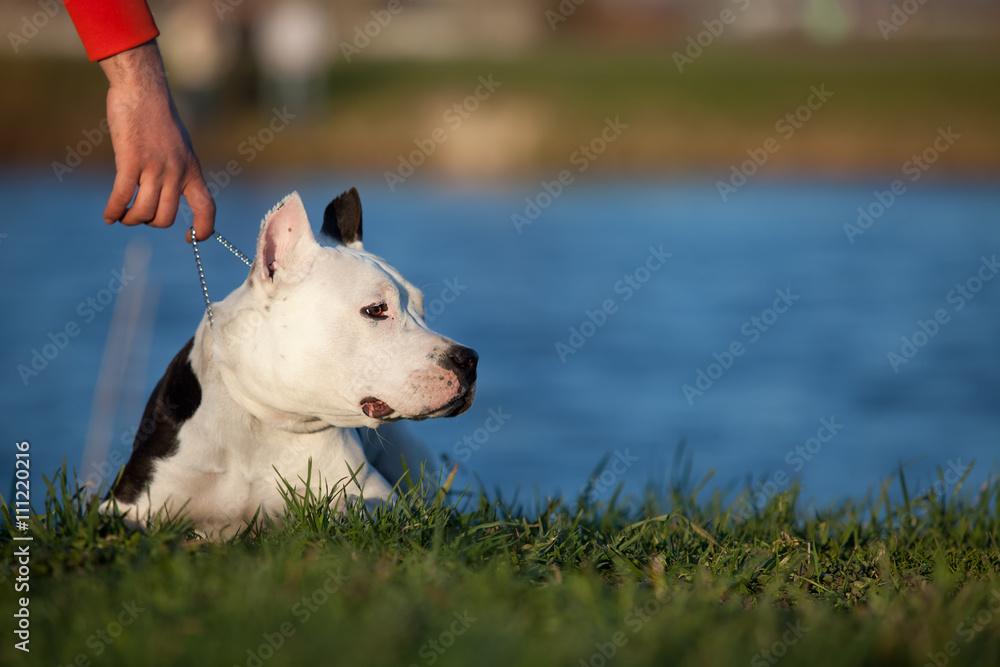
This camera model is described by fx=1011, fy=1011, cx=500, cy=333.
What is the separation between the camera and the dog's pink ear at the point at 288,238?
3.92m

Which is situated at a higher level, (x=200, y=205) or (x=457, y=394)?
(x=200, y=205)

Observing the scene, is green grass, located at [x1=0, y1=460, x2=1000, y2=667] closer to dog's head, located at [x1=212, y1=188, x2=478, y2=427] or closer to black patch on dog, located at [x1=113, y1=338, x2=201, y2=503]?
black patch on dog, located at [x1=113, y1=338, x2=201, y2=503]

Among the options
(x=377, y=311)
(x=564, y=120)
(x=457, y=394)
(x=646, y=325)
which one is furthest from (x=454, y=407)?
(x=564, y=120)

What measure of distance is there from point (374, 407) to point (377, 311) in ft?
1.24

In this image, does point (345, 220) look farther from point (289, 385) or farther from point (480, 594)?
point (480, 594)

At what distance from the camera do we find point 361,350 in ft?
12.5

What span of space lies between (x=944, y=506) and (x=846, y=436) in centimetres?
575

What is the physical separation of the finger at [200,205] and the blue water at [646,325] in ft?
4.08

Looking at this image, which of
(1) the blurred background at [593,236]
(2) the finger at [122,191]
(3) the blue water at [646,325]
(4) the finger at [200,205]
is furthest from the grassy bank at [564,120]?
(2) the finger at [122,191]

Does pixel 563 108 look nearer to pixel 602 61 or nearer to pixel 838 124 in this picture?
pixel 838 124

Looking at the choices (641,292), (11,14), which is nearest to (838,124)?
(641,292)

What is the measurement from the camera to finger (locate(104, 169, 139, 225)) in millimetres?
3910

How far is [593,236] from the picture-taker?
2258 centimetres

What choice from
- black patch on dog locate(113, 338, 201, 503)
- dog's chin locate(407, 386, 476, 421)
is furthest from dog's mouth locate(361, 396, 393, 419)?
black patch on dog locate(113, 338, 201, 503)
